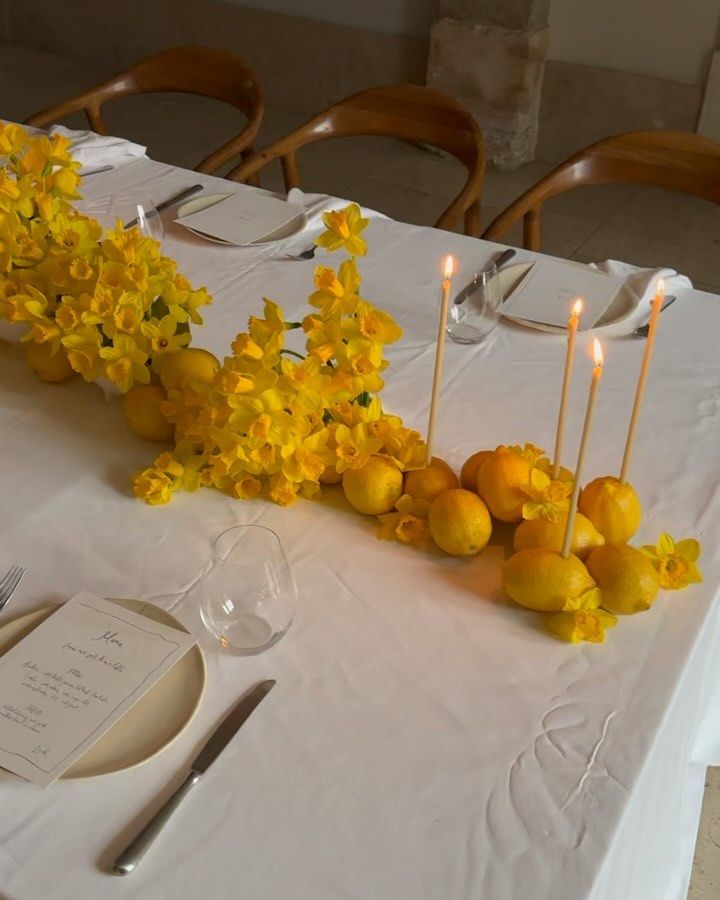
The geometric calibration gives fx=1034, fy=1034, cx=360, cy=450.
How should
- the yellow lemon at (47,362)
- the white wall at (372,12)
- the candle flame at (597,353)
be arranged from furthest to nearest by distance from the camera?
1. the white wall at (372,12)
2. the yellow lemon at (47,362)
3. the candle flame at (597,353)

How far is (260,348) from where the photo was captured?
43.9 inches

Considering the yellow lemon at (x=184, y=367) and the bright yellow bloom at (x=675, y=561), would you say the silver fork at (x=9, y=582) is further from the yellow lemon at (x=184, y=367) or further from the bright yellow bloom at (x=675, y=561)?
the bright yellow bloom at (x=675, y=561)

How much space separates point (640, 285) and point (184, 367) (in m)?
0.84

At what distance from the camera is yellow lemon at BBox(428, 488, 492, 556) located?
1.14 meters

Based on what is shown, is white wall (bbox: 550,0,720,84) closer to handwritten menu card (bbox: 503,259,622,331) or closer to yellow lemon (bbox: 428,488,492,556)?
handwritten menu card (bbox: 503,259,622,331)

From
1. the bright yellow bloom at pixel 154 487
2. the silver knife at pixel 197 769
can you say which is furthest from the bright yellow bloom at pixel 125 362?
the silver knife at pixel 197 769

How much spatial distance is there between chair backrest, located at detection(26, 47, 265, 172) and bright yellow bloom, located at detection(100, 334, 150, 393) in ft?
4.69

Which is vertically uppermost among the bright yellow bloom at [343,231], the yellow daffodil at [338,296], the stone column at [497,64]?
the bright yellow bloom at [343,231]

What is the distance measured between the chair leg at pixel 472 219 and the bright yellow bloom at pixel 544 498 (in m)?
1.34

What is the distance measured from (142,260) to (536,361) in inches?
23.8

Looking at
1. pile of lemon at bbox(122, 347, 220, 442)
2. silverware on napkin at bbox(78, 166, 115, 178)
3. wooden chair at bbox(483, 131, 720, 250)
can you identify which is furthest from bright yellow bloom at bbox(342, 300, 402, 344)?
silverware on napkin at bbox(78, 166, 115, 178)

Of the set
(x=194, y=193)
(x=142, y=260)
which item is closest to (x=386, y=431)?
(x=142, y=260)

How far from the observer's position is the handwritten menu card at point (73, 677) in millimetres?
930

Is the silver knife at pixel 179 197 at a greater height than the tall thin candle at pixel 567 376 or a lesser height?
lesser
